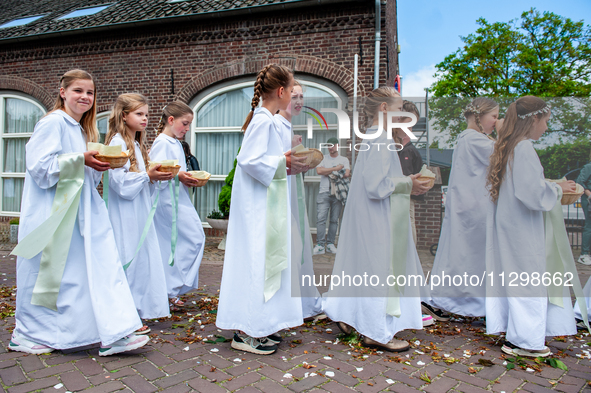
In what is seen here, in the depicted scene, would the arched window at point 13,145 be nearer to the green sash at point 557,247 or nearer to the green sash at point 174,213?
the green sash at point 174,213

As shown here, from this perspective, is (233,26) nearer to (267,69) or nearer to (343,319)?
(267,69)

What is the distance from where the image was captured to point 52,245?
2721 millimetres

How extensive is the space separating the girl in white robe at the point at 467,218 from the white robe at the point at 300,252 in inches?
40.7

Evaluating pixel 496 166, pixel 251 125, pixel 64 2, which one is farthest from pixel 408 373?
pixel 64 2

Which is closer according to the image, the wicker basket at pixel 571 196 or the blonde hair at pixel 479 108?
the wicker basket at pixel 571 196

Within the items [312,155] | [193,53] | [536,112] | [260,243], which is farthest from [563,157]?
[193,53]

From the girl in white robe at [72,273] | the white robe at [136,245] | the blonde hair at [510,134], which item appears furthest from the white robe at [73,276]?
the blonde hair at [510,134]

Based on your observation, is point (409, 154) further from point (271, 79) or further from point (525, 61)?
point (525, 61)

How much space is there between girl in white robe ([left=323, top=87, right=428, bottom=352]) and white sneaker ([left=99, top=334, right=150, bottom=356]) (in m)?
1.41

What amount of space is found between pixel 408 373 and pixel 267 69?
221 centimetres

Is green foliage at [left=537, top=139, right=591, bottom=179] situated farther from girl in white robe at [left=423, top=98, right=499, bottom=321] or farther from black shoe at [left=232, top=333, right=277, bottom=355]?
black shoe at [left=232, top=333, right=277, bottom=355]

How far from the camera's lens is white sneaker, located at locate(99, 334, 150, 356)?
2.75 meters

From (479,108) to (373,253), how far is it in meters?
1.54

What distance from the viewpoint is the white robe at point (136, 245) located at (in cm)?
339
